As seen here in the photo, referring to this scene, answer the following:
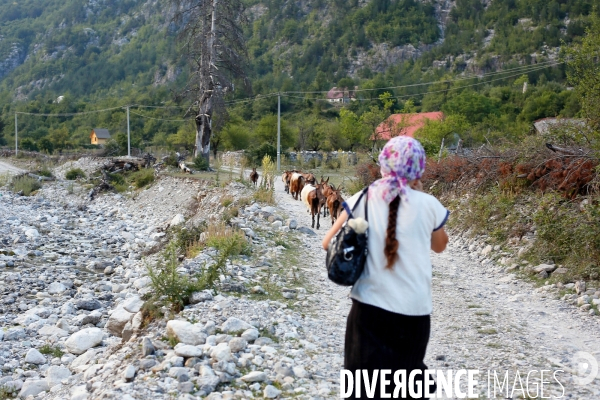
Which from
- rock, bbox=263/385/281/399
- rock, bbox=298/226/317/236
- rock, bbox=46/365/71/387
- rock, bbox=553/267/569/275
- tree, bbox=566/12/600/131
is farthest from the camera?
rock, bbox=298/226/317/236

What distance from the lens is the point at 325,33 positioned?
132625 millimetres

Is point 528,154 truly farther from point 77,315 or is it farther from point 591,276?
point 77,315

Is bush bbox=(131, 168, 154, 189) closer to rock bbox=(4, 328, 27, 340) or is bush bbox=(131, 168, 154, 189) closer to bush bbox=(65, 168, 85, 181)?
bush bbox=(65, 168, 85, 181)

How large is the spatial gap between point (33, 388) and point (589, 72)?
31.9 feet

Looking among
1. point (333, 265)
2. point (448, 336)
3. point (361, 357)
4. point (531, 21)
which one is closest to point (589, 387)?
point (448, 336)

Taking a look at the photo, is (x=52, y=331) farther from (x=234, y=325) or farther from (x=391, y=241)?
(x=391, y=241)

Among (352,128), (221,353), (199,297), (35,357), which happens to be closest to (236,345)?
(221,353)

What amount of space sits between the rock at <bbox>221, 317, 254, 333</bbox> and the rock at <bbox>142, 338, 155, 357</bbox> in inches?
27.5

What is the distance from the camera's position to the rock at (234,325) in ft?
18.3

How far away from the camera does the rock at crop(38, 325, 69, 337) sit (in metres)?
7.63

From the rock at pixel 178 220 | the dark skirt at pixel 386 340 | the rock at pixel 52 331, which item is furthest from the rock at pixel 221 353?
the rock at pixel 178 220

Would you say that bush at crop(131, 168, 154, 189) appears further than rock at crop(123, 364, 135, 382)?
Yes

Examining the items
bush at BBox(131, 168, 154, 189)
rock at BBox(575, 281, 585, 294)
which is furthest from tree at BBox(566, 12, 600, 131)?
bush at BBox(131, 168, 154, 189)

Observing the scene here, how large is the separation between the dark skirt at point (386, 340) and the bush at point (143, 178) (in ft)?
71.2
